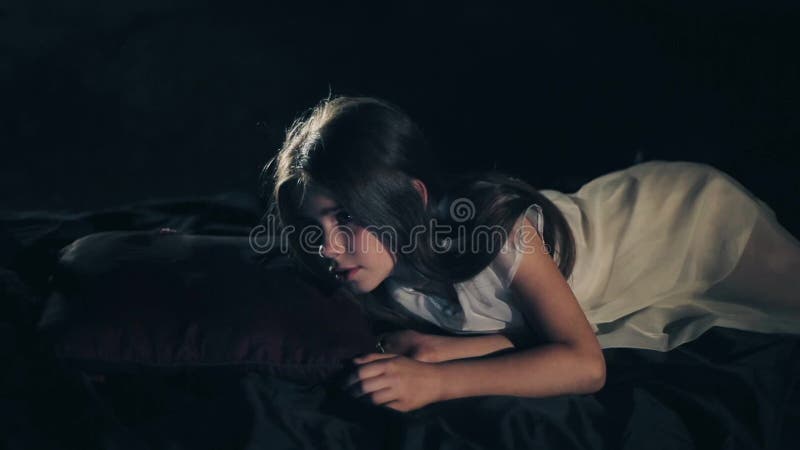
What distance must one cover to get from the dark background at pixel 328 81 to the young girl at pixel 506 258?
0.35 m

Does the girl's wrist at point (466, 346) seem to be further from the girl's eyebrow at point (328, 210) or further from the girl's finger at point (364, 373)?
the girl's eyebrow at point (328, 210)

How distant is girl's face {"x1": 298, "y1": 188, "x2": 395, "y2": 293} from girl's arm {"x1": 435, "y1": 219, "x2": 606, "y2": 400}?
→ 0.66ft

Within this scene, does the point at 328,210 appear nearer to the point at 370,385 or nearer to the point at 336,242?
the point at 336,242

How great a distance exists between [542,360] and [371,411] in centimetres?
28

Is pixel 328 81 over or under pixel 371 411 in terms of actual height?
over

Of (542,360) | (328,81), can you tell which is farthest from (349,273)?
(328,81)

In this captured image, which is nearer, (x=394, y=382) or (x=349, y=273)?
(x=394, y=382)

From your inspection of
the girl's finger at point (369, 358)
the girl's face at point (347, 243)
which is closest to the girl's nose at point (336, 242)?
the girl's face at point (347, 243)

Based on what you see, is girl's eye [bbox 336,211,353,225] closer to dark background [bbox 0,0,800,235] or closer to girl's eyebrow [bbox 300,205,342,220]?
girl's eyebrow [bbox 300,205,342,220]

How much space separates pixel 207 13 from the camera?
1869mm

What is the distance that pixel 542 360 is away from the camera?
1.11 meters

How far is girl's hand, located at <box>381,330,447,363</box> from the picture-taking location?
1201 mm

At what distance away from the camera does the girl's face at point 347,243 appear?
113 centimetres

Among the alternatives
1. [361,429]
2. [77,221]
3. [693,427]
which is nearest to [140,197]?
[77,221]
